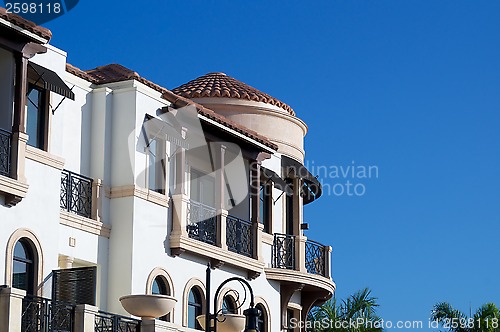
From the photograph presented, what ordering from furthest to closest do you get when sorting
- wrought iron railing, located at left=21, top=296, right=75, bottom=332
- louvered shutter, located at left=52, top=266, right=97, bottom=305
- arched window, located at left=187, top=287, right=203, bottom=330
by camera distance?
arched window, located at left=187, top=287, right=203, bottom=330 < louvered shutter, located at left=52, top=266, right=97, bottom=305 < wrought iron railing, located at left=21, top=296, right=75, bottom=332

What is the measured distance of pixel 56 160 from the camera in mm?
25938

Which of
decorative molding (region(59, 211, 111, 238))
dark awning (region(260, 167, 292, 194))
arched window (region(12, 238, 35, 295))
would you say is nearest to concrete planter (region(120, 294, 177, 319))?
arched window (region(12, 238, 35, 295))

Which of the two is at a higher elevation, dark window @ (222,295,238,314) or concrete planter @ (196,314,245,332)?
dark window @ (222,295,238,314)

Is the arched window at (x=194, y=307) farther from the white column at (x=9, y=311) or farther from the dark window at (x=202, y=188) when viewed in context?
the white column at (x=9, y=311)

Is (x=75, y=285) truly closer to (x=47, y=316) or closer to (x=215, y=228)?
(x=47, y=316)

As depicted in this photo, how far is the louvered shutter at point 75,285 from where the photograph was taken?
25656mm

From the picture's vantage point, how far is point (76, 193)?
27.7 meters

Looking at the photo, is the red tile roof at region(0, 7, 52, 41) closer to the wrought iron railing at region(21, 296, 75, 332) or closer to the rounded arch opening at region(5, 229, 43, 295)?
the rounded arch opening at region(5, 229, 43, 295)

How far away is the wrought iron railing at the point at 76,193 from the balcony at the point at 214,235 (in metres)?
2.42

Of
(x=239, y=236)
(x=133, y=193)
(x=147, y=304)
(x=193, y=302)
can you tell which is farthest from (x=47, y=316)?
(x=239, y=236)

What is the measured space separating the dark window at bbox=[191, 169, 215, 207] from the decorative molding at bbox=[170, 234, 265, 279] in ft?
6.09

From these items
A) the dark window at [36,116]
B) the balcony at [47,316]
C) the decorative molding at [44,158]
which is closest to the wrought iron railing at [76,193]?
the decorative molding at [44,158]

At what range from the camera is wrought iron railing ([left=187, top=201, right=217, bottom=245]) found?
30.3 m

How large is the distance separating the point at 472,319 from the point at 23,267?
81.8 ft
